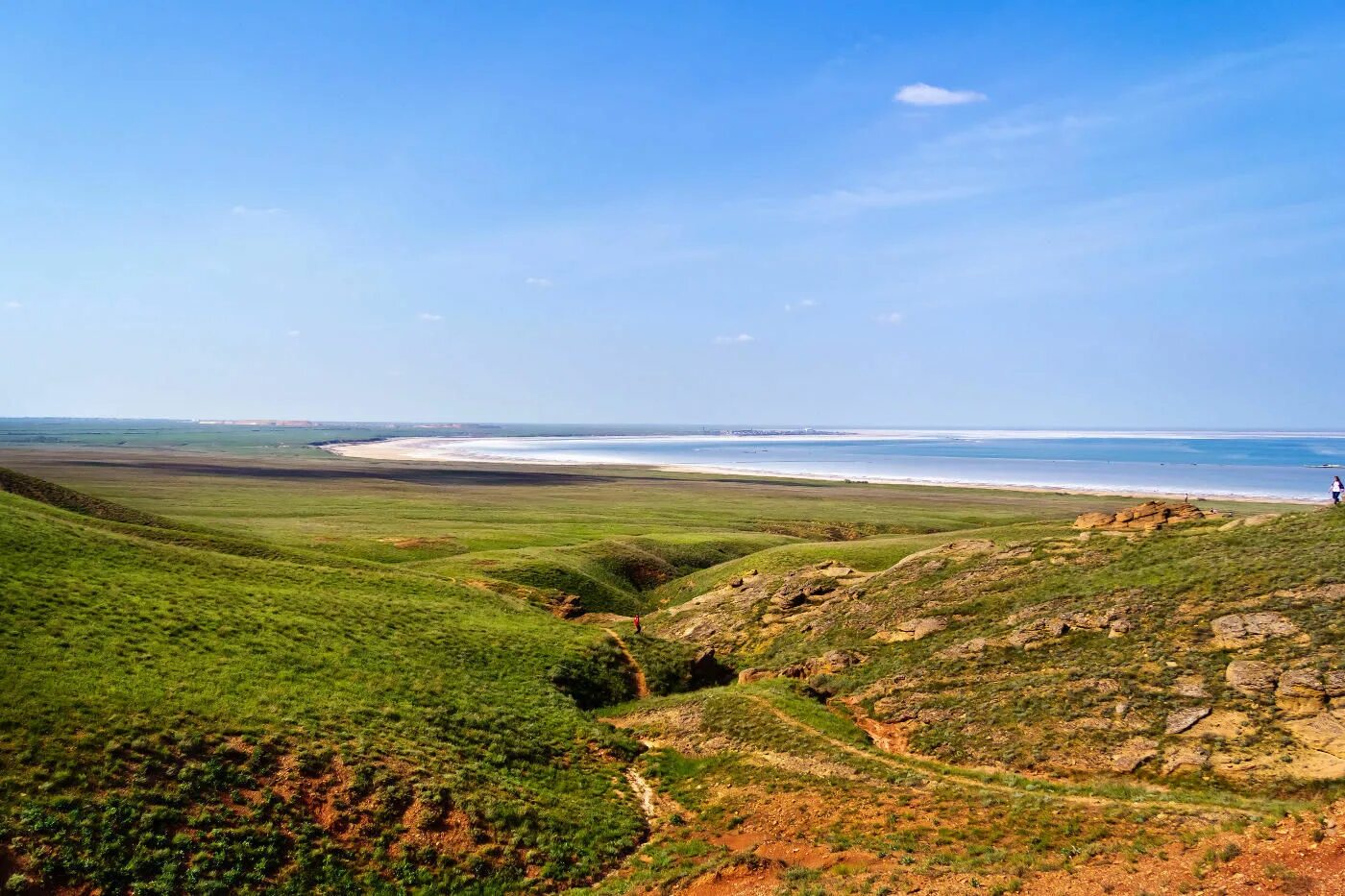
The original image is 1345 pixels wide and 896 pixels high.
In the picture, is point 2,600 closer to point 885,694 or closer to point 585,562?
point 885,694

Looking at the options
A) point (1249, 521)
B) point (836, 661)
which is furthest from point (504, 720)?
point (1249, 521)

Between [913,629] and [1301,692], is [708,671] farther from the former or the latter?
[1301,692]

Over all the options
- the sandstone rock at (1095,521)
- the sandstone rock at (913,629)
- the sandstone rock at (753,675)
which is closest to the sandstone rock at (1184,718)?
the sandstone rock at (913,629)

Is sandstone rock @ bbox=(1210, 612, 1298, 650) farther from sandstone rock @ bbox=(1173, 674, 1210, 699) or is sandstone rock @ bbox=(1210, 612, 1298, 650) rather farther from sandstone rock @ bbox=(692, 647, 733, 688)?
sandstone rock @ bbox=(692, 647, 733, 688)

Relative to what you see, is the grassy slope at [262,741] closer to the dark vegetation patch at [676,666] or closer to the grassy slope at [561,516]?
the dark vegetation patch at [676,666]

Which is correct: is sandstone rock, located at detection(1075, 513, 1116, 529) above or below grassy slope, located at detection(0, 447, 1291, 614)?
above

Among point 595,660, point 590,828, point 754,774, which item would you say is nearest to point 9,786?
point 590,828

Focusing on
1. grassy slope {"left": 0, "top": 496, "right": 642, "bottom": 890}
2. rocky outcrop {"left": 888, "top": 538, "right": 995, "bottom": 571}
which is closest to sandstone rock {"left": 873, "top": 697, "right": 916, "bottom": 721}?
grassy slope {"left": 0, "top": 496, "right": 642, "bottom": 890}
